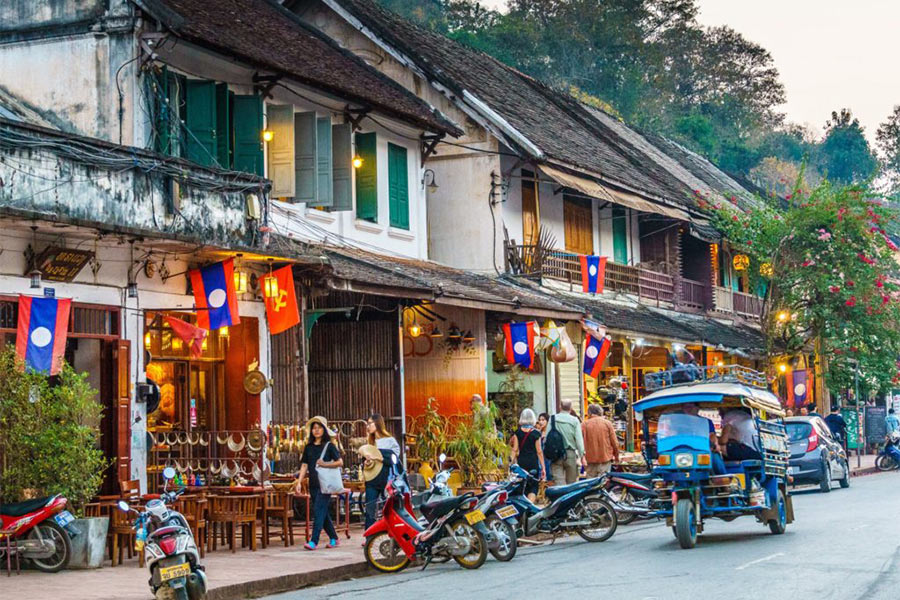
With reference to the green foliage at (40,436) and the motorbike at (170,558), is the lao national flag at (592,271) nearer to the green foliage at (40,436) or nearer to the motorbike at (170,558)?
the green foliage at (40,436)

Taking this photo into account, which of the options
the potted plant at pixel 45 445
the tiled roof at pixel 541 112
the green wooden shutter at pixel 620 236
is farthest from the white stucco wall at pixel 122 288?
the green wooden shutter at pixel 620 236

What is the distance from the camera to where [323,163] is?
21.5 m

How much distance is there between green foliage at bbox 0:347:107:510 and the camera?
14.2 metres

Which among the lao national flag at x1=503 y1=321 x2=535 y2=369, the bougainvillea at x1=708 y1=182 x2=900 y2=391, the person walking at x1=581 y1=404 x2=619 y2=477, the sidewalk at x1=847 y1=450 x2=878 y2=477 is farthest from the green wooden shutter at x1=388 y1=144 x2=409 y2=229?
the sidewalk at x1=847 y1=450 x2=878 y2=477

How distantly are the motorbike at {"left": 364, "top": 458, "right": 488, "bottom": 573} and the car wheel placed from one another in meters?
12.7

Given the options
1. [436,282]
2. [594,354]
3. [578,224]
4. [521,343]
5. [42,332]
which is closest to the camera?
[42,332]

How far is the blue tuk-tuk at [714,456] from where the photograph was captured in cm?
1608

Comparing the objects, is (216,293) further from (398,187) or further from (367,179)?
(398,187)

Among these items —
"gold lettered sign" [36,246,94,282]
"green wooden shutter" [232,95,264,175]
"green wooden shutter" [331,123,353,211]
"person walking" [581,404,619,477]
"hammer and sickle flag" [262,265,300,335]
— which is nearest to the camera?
"gold lettered sign" [36,246,94,282]

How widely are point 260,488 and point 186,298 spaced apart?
2.79 meters

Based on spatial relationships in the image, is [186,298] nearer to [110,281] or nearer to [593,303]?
[110,281]

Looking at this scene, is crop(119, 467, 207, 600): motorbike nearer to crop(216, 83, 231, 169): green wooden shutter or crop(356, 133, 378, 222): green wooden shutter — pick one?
crop(216, 83, 231, 169): green wooden shutter

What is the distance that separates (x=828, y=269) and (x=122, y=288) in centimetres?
2361

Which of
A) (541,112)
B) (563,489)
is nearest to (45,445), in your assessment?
(563,489)
